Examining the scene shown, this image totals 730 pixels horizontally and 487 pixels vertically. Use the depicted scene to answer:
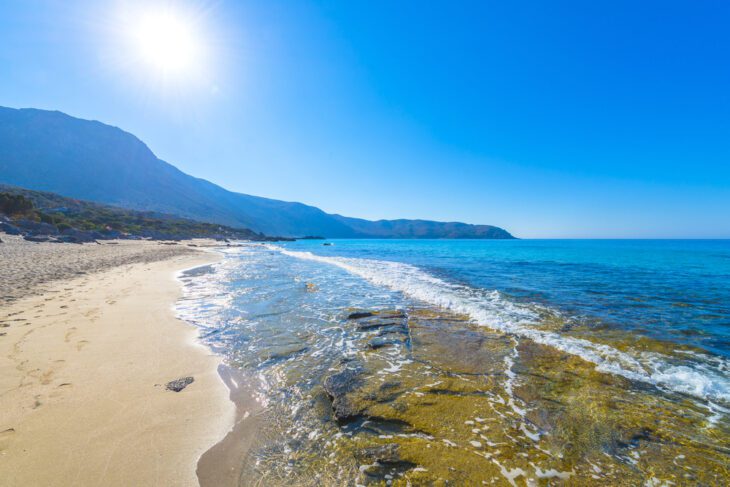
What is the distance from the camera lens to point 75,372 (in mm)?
5348

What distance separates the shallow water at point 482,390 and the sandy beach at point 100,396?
3.09 feet

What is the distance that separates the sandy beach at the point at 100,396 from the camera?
3.28m

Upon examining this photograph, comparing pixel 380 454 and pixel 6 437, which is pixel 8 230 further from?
pixel 380 454

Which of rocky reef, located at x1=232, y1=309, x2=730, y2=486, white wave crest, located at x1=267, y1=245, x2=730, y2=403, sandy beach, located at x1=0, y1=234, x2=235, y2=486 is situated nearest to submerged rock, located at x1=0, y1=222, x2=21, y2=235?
sandy beach, located at x1=0, y1=234, x2=235, y2=486

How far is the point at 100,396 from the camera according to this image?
4680mm

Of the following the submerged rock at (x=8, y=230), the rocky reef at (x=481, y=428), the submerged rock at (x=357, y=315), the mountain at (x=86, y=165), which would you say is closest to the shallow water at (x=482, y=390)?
the rocky reef at (x=481, y=428)

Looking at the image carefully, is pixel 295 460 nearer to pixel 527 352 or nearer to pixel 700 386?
pixel 527 352

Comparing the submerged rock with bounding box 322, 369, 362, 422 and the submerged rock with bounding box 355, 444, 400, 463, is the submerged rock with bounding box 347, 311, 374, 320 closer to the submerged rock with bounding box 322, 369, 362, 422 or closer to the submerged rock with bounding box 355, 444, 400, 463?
the submerged rock with bounding box 322, 369, 362, 422

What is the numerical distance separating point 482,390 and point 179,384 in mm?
5751

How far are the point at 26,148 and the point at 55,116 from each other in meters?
35.9

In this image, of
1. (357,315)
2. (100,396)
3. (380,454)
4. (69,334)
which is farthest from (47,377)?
(357,315)

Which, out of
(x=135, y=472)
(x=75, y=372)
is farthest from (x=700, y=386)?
(x=75, y=372)

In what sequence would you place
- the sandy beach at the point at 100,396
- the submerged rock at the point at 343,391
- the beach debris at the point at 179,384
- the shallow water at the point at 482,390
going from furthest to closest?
the beach debris at the point at 179,384 < the submerged rock at the point at 343,391 < the shallow water at the point at 482,390 < the sandy beach at the point at 100,396

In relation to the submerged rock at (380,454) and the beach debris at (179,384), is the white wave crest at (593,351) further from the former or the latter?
the beach debris at (179,384)
